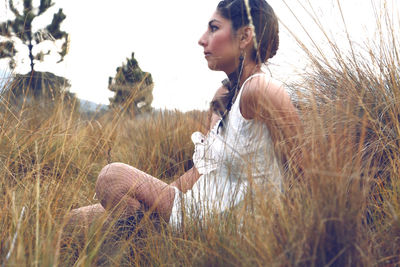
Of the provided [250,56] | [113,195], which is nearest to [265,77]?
[250,56]

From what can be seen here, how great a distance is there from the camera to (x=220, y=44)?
1884 mm

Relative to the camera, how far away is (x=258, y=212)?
119cm

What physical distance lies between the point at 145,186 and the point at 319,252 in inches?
40.8

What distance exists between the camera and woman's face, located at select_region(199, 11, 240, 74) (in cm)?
188

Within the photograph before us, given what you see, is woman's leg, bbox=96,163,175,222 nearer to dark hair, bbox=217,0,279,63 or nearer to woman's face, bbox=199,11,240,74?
woman's face, bbox=199,11,240,74

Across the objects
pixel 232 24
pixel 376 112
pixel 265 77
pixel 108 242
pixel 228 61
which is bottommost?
pixel 108 242

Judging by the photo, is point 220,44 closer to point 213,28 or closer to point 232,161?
point 213,28

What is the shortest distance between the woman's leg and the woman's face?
60cm

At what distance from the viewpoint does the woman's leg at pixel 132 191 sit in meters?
1.83

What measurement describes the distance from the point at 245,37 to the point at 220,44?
0.12 meters

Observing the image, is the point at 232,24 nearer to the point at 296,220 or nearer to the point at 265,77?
the point at 265,77

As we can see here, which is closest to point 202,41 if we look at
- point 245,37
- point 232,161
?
point 245,37

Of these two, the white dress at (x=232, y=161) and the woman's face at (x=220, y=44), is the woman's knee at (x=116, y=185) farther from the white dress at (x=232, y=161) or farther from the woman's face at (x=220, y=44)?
the woman's face at (x=220, y=44)

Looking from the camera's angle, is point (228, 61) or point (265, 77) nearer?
point (265, 77)
